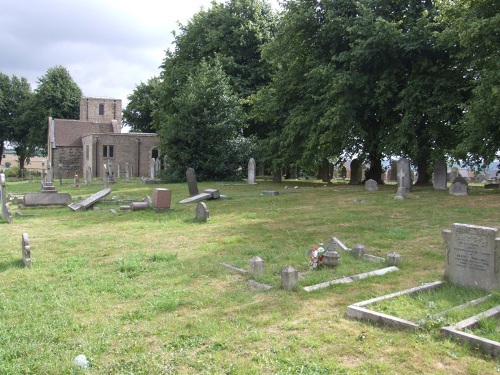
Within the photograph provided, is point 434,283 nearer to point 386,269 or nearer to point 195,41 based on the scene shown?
point 386,269

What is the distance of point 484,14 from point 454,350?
54.7 ft

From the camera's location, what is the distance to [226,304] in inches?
227

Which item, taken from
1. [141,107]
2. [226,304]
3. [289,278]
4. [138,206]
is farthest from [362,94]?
[141,107]

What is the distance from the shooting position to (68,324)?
17.1ft

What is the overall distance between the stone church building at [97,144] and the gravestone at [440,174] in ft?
95.9

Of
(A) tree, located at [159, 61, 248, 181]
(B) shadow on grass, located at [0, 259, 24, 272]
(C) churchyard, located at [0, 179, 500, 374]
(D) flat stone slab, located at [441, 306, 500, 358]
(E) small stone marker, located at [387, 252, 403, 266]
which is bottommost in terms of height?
(B) shadow on grass, located at [0, 259, 24, 272]

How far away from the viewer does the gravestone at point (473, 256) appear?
233 inches

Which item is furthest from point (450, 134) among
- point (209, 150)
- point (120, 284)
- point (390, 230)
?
point (120, 284)

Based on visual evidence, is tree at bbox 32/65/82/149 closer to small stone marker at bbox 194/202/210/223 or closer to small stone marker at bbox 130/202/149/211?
small stone marker at bbox 130/202/149/211

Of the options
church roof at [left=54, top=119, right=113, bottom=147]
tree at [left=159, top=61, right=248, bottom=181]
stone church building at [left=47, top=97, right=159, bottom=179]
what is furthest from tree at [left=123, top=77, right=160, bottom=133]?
tree at [left=159, top=61, right=248, bottom=181]

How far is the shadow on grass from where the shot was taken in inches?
309

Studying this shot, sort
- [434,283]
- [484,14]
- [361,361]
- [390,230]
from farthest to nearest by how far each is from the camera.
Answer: [484,14] < [390,230] < [434,283] < [361,361]

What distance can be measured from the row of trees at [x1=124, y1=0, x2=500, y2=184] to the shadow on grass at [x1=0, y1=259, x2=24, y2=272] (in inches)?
564

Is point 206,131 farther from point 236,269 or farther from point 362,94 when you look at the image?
point 236,269
